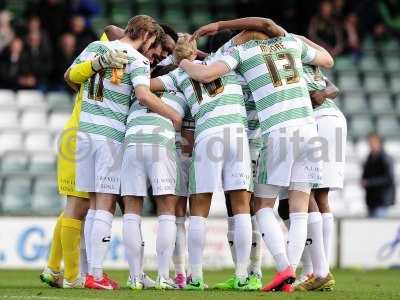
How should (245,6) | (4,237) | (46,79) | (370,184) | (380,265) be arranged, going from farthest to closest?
(245,6) < (46,79) < (370,184) < (380,265) < (4,237)

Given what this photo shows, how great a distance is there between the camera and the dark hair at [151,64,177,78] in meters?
10.5

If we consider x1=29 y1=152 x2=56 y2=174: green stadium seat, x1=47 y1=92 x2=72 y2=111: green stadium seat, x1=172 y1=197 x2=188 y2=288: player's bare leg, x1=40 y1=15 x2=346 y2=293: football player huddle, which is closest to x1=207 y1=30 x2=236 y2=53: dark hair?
x1=40 y1=15 x2=346 y2=293: football player huddle

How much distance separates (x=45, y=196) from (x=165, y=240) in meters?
7.30

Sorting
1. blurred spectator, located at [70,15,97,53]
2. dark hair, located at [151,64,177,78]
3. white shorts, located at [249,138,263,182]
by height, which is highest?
blurred spectator, located at [70,15,97,53]

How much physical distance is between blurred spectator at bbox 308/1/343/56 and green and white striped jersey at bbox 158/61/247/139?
9.72 meters

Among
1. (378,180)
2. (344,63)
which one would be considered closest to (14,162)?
(378,180)

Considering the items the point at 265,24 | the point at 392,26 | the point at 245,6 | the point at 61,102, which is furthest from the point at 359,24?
the point at 265,24

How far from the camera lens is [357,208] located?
1830cm

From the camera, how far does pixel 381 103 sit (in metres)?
20.2

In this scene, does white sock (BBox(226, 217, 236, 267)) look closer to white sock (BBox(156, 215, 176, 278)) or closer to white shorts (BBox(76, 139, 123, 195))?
white sock (BBox(156, 215, 176, 278))

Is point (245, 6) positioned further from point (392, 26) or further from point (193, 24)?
point (392, 26)

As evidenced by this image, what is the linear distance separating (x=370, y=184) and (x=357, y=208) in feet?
2.60

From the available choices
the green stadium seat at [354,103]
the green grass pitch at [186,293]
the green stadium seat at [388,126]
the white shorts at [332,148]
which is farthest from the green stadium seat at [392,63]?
the white shorts at [332,148]

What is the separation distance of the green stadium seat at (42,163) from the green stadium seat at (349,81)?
19.0 feet
